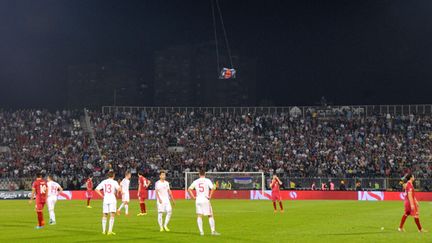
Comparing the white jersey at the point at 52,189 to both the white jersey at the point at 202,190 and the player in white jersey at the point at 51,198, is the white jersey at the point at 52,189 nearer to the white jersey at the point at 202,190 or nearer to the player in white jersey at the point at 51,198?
the player in white jersey at the point at 51,198

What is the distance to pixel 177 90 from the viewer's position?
273 feet

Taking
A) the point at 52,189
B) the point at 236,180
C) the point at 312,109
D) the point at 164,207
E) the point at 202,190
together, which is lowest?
the point at 164,207

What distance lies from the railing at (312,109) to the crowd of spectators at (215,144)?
1.06 metres

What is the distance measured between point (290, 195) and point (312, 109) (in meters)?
19.7

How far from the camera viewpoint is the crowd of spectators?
6600cm

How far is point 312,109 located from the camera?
259 ft

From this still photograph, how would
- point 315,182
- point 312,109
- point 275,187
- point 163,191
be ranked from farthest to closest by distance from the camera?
point 312,109 < point 315,182 < point 275,187 < point 163,191

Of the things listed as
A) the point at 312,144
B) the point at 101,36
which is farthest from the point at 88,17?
the point at 312,144

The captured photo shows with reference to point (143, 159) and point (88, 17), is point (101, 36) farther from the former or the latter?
point (143, 159)

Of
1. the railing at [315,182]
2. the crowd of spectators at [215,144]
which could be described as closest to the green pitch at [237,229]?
the railing at [315,182]

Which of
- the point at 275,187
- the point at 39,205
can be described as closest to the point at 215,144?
the point at 275,187

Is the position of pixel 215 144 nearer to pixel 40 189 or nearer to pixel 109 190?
pixel 40 189

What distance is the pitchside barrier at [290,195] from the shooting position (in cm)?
5844

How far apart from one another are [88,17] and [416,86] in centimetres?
3635
